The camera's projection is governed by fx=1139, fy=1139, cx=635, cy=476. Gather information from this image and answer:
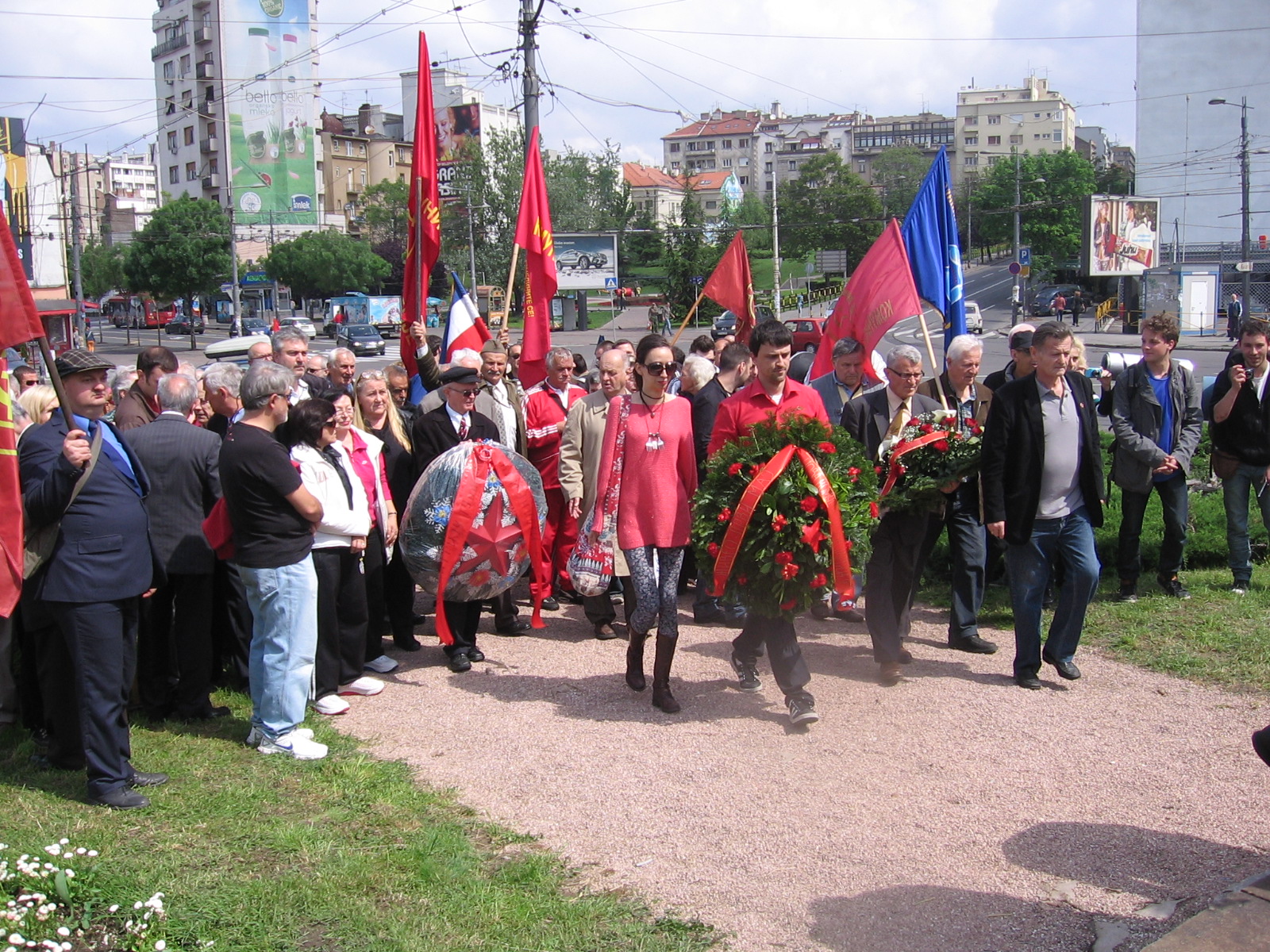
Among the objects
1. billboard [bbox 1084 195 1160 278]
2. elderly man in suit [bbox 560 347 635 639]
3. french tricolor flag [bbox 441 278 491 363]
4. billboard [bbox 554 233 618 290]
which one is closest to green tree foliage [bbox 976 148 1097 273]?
billboard [bbox 1084 195 1160 278]

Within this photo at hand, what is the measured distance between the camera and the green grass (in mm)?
3873

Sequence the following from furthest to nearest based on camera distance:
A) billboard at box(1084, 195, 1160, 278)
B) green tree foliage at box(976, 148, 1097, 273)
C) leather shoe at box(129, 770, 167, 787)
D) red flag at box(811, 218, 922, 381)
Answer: green tree foliage at box(976, 148, 1097, 273)
billboard at box(1084, 195, 1160, 278)
red flag at box(811, 218, 922, 381)
leather shoe at box(129, 770, 167, 787)

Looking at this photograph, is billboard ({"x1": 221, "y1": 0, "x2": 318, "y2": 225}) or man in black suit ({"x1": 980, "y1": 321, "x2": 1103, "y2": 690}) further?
billboard ({"x1": 221, "y1": 0, "x2": 318, "y2": 225})

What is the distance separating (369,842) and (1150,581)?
6.41m

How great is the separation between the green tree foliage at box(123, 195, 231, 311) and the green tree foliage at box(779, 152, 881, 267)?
37355 millimetres

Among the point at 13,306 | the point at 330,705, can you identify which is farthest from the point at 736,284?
the point at 13,306

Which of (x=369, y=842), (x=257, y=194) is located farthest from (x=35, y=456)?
(x=257, y=194)

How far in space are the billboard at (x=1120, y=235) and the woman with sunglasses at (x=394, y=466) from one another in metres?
58.8

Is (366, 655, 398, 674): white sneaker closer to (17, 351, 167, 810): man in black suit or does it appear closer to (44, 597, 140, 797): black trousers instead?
(17, 351, 167, 810): man in black suit

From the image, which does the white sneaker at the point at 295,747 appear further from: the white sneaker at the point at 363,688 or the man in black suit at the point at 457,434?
the man in black suit at the point at 457,434

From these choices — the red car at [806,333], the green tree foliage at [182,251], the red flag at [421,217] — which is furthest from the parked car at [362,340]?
the red flag at [421,217]

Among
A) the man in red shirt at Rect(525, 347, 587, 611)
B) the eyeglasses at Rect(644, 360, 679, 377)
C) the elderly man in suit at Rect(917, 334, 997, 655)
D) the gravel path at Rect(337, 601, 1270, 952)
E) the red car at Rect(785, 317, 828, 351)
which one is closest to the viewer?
the gravel path at Rect(337, 601, 1270, 952)

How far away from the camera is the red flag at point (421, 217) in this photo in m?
8.76

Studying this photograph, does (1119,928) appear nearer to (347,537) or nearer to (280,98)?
(347,537)
